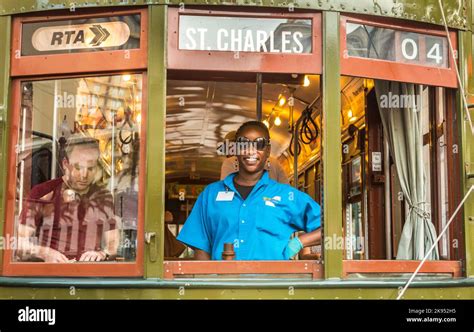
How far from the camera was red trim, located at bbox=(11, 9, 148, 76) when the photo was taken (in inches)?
151

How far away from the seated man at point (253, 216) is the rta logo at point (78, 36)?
106 centimetres

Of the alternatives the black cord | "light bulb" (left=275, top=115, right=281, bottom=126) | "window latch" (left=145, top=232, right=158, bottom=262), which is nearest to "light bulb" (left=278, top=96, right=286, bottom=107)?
the black cord

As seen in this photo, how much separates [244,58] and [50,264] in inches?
55.6

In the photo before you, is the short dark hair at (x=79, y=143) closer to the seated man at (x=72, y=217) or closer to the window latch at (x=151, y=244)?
the seated man at (x=72, y=217)

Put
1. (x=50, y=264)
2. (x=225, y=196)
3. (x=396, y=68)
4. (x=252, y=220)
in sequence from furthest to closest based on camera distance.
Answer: (x=225, y=196), (x=252, y=220), (x=396, y=68), (x=50, y=264)

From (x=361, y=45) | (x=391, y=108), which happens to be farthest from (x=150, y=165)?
(x=391, y=108)

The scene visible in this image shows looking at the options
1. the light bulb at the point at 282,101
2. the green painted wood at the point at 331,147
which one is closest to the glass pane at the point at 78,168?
the green painted wood at the point at 331,147

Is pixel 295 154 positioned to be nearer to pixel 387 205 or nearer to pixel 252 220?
pixel 387 205

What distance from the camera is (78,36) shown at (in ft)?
12.8

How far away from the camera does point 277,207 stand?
14.5 feet

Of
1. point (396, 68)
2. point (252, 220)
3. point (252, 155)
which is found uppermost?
point (396, 68)

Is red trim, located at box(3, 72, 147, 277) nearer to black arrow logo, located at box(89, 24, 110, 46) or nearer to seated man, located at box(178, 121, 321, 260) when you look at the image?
black arrow logo, located at box(89, 24, 110, 46)

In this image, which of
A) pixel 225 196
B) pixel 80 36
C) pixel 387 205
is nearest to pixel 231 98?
pixel 387 205
